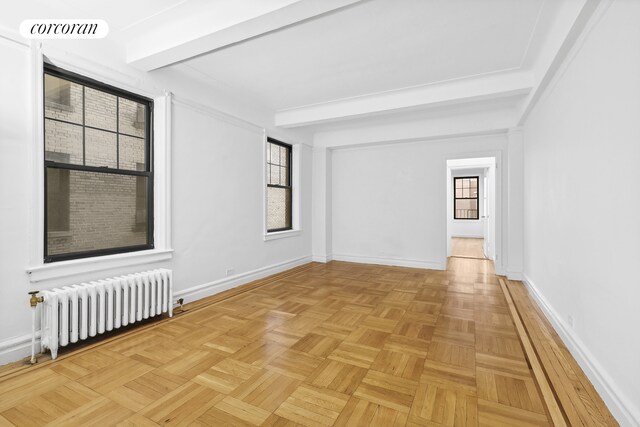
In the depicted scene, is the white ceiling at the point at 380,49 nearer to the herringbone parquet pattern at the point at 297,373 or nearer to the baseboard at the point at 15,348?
the herringbone parquet pattern at the point at 297,373

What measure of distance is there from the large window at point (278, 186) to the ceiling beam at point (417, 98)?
0.55 meters

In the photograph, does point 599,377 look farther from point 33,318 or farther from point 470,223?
point 470,223

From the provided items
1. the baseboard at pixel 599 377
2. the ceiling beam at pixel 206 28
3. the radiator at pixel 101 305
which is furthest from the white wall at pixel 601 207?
the radiator at pixel 101 305

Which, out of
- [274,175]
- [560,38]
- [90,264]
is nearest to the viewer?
[560,38]

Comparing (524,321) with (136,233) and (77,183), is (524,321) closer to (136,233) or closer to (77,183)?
(136,233)

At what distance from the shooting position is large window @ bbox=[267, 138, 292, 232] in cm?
524

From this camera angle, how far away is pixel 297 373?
2088 mm

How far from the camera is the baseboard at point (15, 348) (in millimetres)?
2145

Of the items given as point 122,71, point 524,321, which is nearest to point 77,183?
point 122,71

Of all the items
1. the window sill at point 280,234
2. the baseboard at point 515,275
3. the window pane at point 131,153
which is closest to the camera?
the window pane at point 131,153

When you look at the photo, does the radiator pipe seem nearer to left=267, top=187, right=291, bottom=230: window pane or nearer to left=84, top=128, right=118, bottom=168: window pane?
left=84, top=128, right=118, bottom=168: window pane

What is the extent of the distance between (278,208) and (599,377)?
4.52 m

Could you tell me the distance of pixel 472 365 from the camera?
2.18 m

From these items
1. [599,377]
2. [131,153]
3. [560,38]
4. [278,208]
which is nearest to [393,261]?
[278,208]
